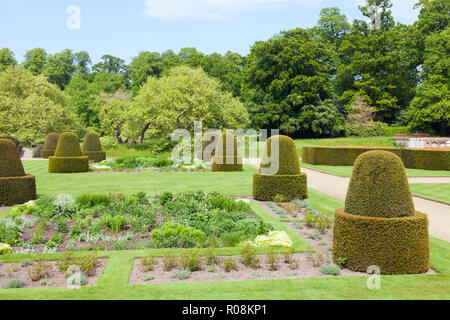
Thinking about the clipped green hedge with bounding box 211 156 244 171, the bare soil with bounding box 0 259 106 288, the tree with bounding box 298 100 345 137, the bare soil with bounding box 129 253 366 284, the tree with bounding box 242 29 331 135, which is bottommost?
the bare soil with bounding box 129 253 366 284

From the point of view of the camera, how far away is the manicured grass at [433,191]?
12.5 m

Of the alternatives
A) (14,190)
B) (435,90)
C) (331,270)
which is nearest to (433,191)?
(331,270)

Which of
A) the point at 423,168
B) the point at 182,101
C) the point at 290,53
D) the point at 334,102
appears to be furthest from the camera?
the point at 334,102

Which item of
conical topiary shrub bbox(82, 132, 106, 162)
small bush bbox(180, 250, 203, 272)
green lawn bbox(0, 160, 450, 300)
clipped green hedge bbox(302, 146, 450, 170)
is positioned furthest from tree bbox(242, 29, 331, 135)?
small bush bbox(180, 250, 203, 272)

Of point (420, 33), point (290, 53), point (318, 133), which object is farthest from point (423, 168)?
point (420, 33)

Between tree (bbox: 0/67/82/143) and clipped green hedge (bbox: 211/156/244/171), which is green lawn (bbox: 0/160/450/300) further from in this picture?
tree (bbox: 0/67/82/143)

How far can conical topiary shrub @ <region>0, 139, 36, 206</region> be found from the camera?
464 inches

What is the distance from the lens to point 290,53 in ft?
150

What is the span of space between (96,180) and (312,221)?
A: 39.7ft

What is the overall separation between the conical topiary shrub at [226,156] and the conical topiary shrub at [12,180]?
1037cm

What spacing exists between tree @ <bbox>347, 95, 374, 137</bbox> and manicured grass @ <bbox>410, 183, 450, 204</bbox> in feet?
93.7

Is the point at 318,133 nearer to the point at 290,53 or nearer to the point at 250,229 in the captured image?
the point at 290,53

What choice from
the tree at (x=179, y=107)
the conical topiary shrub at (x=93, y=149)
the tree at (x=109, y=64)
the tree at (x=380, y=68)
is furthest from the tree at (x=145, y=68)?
the conical topiary shrub at (x=93, y=149)

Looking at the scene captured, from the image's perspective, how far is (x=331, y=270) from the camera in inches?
229
